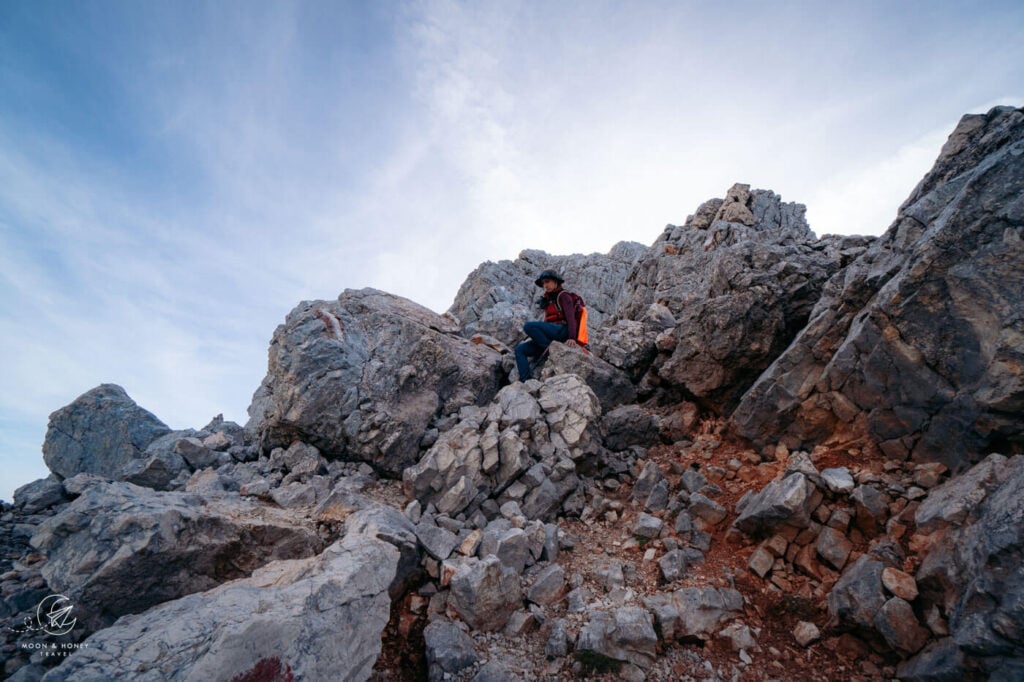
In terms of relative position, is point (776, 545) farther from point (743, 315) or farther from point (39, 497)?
point (39, 497)

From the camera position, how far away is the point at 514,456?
11.4 meters

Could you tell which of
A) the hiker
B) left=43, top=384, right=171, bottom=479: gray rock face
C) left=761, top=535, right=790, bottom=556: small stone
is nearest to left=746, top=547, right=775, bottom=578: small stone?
left=761, top=535, right=790, bottom=556: small stone

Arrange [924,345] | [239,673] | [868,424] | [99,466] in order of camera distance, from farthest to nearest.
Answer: [99,466] → [868,424] → [924,345] → [239,673]

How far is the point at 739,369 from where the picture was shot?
1398 centimetres

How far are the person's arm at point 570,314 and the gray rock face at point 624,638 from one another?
991 centimetres

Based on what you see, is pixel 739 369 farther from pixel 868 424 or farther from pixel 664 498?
pixel 664 498

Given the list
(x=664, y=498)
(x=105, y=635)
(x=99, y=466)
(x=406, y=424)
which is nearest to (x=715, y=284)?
(x=664, y=498)

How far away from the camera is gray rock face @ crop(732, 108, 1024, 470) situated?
7898 mm

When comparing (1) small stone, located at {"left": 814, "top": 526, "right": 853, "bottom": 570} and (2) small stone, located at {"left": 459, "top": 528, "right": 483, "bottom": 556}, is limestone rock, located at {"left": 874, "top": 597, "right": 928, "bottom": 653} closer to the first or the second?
(1) small stone, located at {"left": 814, "top": 526, "right": 853, "bottom": 570}

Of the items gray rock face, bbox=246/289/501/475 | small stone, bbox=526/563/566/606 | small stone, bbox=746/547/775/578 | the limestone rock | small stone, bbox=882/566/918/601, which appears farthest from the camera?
gray rock face, bbox=246/289/501/475

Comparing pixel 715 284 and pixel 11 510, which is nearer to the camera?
pixel 11 510

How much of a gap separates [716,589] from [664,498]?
2904 millimetres

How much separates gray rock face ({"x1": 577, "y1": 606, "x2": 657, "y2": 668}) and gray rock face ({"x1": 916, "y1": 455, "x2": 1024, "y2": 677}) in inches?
162

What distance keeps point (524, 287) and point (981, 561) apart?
28607 mm
